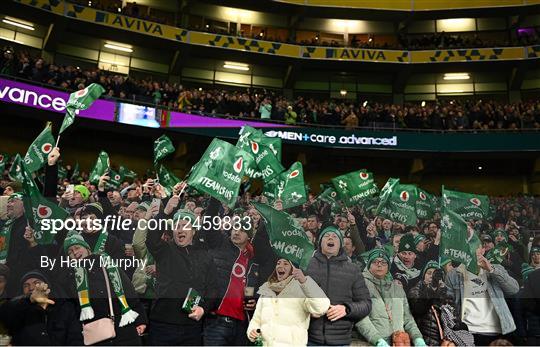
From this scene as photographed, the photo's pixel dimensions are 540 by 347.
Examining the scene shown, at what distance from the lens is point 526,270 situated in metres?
6.80

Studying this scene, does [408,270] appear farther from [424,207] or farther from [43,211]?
[43,211]

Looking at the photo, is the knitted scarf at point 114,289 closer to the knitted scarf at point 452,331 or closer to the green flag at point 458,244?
the knitted scarf at point 452,331

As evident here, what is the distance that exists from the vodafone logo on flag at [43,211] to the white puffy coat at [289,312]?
2.32m

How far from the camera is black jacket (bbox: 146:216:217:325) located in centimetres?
557

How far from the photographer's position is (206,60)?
91.1 ft

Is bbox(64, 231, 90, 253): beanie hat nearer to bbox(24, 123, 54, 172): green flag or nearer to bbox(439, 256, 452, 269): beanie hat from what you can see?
bbox(24, 123, 54, 172): green flag

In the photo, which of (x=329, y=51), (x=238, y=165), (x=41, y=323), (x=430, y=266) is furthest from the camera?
(x=329, y=51)

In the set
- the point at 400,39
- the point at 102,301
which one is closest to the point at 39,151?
the point at 102,301

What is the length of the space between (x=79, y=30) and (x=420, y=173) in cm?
1684

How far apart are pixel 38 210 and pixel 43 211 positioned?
2.0 inches

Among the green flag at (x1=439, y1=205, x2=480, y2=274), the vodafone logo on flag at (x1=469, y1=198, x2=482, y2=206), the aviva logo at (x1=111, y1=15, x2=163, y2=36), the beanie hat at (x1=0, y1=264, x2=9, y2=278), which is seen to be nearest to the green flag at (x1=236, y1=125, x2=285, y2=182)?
the green flag at (x1=439, y1=205, x2=480, y2=274)

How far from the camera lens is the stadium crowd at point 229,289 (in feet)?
17.1

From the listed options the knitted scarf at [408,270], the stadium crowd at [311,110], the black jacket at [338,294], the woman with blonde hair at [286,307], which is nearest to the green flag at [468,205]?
the knitted scarf at [408,270]

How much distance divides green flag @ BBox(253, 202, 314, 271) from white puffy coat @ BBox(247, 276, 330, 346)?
0.22m
